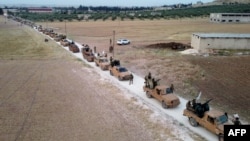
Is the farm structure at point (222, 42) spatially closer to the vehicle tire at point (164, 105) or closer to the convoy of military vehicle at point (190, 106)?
the convoy of military vehicle at point (190, 106)

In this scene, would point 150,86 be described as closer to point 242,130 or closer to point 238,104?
point 238,104

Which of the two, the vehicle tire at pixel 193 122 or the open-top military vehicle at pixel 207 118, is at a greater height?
the open-top military vehicle at pixel 207 118

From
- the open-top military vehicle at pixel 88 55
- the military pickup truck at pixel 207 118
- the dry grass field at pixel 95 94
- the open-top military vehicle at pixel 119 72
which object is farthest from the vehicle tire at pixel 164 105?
the open-top military vehicle at pixel 88 55

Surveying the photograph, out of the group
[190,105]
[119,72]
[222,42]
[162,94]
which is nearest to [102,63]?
[119,72]

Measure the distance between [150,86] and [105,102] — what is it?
11.4ft

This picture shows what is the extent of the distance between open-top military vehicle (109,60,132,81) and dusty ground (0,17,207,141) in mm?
1274

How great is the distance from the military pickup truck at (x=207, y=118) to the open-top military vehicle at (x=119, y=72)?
964cm

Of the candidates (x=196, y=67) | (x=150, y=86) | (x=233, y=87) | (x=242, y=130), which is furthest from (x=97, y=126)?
(x=196, y=67)

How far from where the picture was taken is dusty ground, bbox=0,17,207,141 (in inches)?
633

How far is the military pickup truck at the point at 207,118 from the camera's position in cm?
1505

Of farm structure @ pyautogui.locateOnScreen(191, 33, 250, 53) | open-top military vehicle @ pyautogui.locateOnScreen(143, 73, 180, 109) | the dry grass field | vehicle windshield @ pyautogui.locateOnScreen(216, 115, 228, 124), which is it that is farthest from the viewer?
farm structure @ pyautogui.locateOnScreen(191, 33, 250, 53)

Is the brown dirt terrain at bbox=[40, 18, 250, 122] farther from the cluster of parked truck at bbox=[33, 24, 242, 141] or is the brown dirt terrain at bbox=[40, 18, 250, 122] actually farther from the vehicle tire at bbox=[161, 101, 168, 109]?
the vehicle tire at bbox=[161, 101, 168, 109]

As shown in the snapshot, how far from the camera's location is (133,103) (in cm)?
2061

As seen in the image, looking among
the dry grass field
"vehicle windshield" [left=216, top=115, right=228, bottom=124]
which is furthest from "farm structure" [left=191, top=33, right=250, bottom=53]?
"vehicle windshield" [left=216, top=115, right=228, bottom=124]
